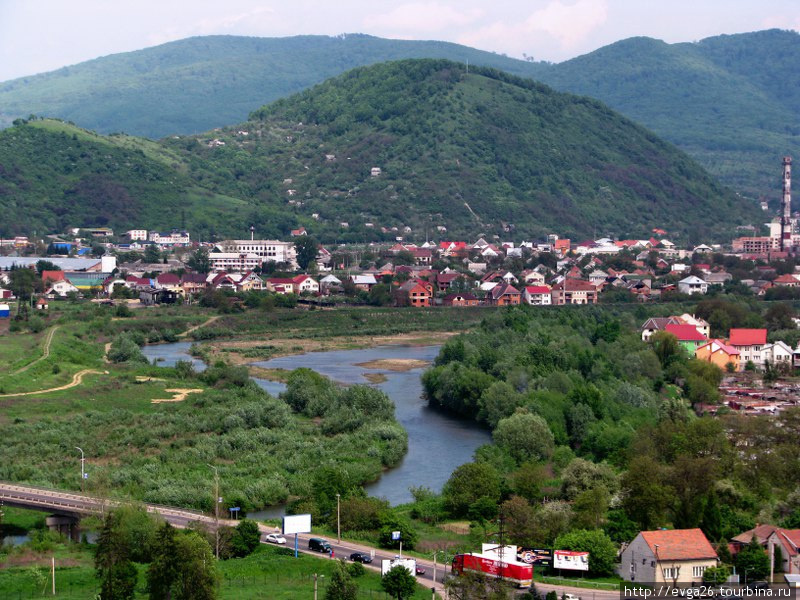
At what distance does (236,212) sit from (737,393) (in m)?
58.3

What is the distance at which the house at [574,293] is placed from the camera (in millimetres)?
64562

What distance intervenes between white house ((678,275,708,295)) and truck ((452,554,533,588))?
48.9 meters

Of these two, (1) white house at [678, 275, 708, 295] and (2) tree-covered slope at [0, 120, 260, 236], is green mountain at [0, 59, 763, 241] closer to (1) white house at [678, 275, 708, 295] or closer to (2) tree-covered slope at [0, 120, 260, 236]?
(2) tree-covered slope at [0, 120, 260, 236]

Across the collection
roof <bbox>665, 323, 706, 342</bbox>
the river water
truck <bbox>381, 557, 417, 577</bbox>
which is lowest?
the river water

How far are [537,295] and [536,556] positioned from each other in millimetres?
45390

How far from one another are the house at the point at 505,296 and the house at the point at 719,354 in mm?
21233

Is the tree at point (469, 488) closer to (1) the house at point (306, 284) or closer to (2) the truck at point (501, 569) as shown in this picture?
(2) the truck at point (501, 569)

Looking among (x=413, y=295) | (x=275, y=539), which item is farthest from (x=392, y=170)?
(x=275, y=539)

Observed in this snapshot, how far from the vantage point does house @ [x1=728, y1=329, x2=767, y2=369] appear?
42.8m

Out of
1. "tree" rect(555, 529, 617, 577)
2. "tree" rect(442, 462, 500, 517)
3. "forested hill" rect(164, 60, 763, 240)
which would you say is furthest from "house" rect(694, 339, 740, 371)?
"forested hill" rect(164, 60, 763, 240)

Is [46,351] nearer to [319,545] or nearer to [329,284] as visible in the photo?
[319,545]

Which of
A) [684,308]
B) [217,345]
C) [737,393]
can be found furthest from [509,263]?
[737,393]

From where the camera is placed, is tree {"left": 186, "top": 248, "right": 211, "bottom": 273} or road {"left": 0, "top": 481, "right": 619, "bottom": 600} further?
tree {"left": 186, "top": 248, "right": 211, "bottom": 273}

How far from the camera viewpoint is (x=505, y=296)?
64.2m
